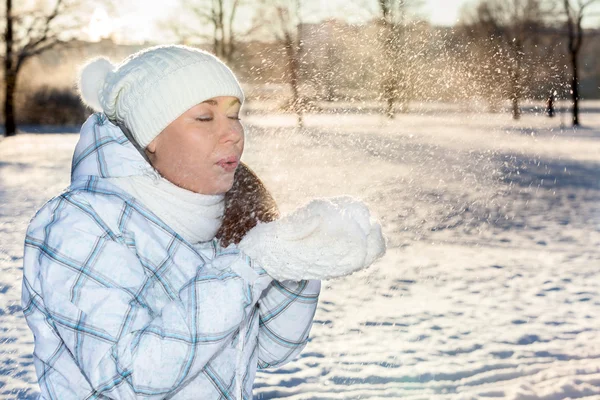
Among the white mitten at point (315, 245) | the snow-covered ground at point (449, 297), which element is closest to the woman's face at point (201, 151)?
the white mitten at point (315, 245)

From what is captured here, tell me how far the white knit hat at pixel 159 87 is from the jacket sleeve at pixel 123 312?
247mm

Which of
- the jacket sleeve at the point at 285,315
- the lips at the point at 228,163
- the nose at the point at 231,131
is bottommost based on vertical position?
the jacket sleeve at the point at 285,315

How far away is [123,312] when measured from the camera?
1.18 m

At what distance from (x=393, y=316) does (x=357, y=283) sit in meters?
0.94

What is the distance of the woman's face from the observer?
1385 millimetres

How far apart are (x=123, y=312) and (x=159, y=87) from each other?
A: 1.48ft

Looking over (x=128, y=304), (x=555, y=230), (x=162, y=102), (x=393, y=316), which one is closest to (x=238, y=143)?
(x=162, y=102)

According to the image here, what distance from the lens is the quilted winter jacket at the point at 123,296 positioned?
1.15 meters

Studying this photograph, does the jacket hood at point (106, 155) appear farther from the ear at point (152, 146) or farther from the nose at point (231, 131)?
the nose at point (231, 131)

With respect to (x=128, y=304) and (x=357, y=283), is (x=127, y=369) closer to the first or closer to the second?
(x=128, y=304)

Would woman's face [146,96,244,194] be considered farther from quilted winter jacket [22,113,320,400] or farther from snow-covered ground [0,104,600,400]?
snow-covered ground [0,104,600,400]

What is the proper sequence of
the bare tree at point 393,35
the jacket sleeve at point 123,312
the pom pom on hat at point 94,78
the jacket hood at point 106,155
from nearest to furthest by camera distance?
the jacket sleeve at point 123,312, the jacket hood at point 106,155, the pom pom on hat at point 94,78, the bare tree at point 393,35

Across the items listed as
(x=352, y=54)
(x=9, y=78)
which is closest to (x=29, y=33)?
(x=9, y=78)

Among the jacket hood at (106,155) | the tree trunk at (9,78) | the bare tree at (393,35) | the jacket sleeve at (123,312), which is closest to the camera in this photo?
the jacket sleeve at (123,312)
